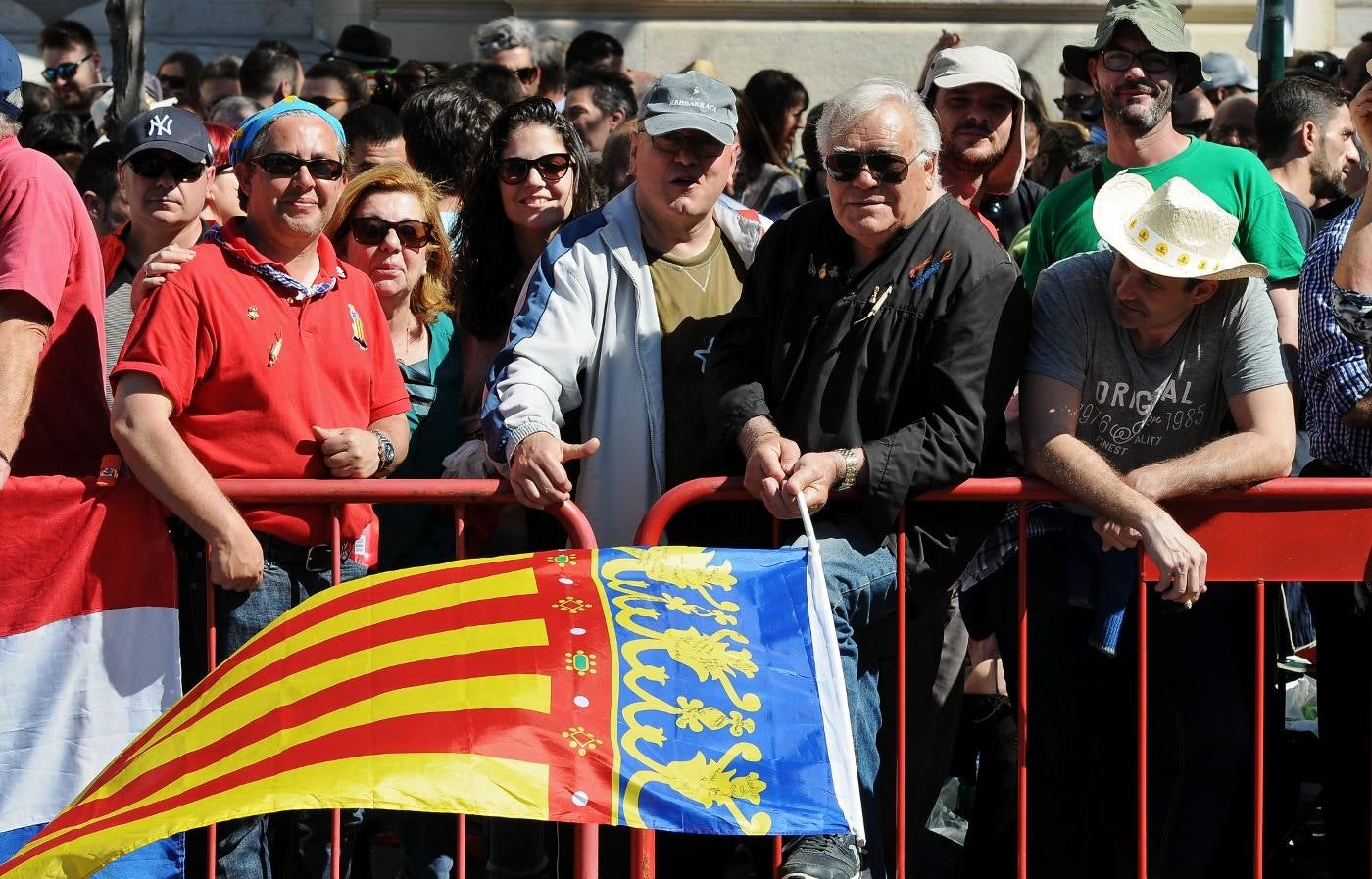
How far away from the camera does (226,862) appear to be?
4.55m

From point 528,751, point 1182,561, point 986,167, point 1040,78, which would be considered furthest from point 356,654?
point 1040,78

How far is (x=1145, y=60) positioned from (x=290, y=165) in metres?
2.48

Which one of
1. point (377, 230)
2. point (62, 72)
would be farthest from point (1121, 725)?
point (62, 72)

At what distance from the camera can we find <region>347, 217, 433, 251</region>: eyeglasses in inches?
211

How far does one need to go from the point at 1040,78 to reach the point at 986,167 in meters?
5.95

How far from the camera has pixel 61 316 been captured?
4719mm

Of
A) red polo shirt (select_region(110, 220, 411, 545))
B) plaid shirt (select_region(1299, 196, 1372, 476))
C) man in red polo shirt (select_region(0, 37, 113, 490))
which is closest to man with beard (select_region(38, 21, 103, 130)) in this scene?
man in red polo shirt (select_region(0, 37, 113, 490))

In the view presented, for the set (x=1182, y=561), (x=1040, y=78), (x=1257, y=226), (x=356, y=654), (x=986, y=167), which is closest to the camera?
(x=356, y=654)

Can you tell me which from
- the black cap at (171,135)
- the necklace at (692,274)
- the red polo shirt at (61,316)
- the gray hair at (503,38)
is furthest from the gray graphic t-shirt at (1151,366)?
the gray hair at (503,38)

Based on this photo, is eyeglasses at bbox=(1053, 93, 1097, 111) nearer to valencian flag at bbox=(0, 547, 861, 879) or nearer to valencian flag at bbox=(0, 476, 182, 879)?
valencian flag at bbox=(0, 547, 861, 879)

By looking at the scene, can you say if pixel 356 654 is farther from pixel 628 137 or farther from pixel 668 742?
pixel 628 137

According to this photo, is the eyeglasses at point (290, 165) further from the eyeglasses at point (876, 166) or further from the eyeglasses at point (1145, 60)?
the eyeglasses at point (1145, 60)

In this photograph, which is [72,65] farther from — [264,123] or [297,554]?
[297,554]

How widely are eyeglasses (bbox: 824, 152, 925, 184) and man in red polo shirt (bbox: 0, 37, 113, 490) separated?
6.48 feet
